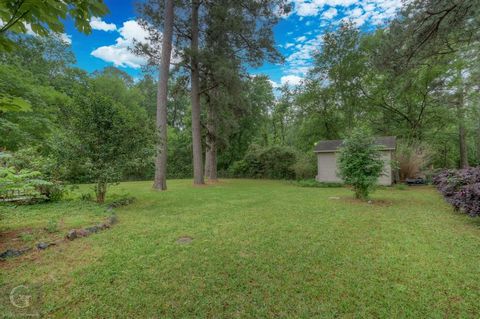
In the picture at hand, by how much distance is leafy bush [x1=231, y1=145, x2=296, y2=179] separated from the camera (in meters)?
17.2

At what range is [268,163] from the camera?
18.2 m

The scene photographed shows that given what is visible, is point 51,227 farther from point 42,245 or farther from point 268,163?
point 268,163

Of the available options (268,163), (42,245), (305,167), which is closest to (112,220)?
(42,245)

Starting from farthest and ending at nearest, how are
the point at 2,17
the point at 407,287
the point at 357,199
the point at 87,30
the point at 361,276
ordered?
the point at 357,199, the point at 361,276, the point at 407,287, the point at 87,30, the point at 2,17

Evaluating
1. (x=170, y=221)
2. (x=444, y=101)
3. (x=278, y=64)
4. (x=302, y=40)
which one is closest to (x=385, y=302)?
(x=170, y=221)

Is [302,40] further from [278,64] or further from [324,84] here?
[324,84]

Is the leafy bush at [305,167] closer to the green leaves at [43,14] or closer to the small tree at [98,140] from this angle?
the small tree at [98,140]

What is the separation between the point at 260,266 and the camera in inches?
112

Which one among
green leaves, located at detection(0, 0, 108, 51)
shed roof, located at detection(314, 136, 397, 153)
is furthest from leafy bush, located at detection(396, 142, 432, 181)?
green leaves, located at detection(0, 0, 108, 51)

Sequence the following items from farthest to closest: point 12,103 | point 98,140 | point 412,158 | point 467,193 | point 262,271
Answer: point 412,158 < point 98,140 < point 467,193 < point 262,271 < point 12,103

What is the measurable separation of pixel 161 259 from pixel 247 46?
12.8m

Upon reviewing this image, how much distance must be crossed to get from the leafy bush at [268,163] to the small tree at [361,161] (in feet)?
29.0

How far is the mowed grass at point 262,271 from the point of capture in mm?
2070

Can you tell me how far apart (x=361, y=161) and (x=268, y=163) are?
11.1m
